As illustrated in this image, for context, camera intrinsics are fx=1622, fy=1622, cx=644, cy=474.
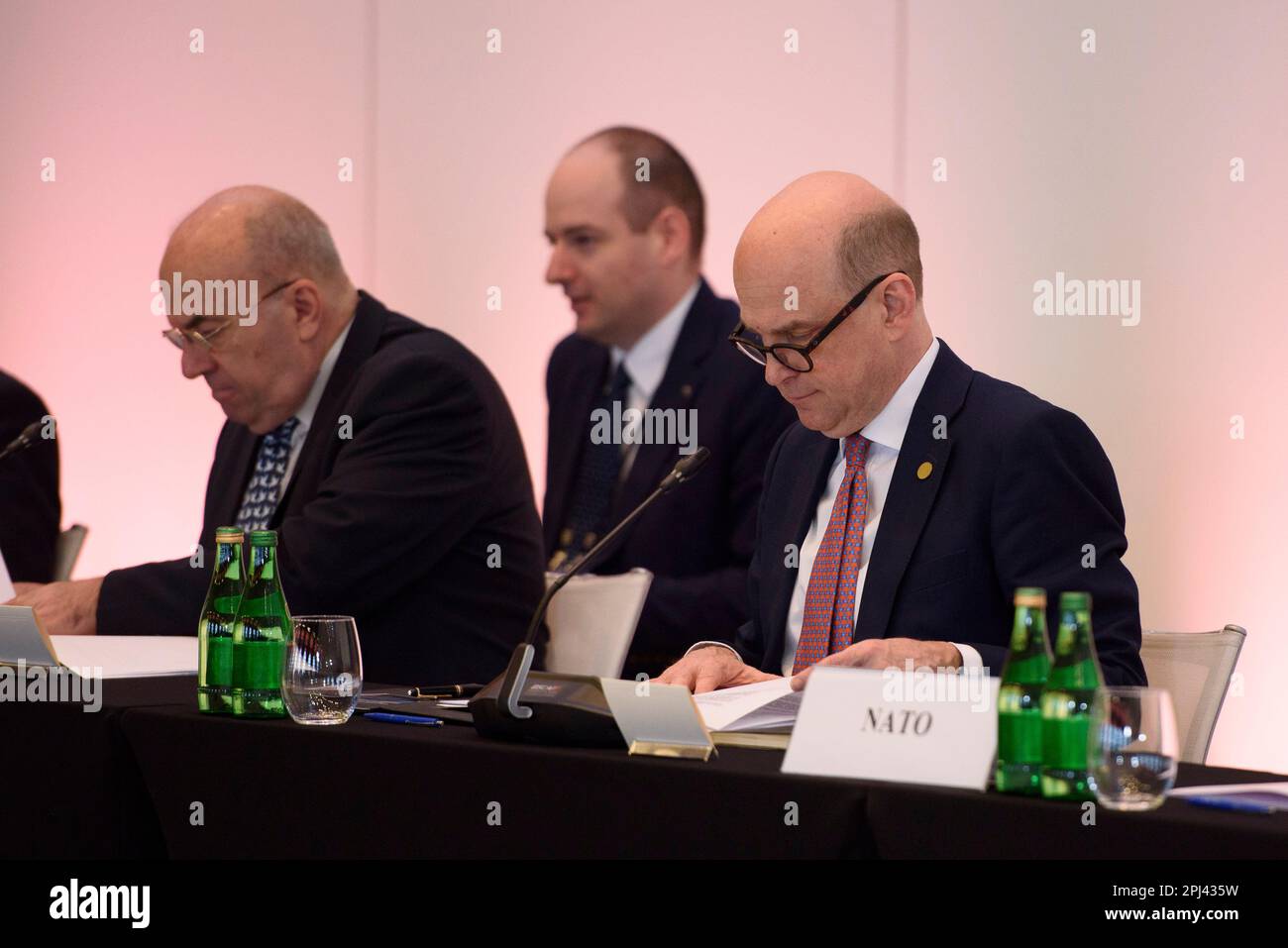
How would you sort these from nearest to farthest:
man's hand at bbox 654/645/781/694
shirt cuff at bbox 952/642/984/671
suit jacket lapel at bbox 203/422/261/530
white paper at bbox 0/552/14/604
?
shirt cuff at bbox 952/642/984/671, man's hand at bbox 654/645/781/694, white paper at bbox 0/552/14/604, suit jacket lapel at bbox 203/422/261/530

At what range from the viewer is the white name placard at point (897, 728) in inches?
55.5

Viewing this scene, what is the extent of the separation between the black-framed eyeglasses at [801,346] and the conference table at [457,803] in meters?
0.78

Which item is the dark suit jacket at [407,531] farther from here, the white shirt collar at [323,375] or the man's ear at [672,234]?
the man's ear at [672,234]

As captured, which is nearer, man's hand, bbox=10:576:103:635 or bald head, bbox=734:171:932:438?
bald head, bbox=734:171:932:438

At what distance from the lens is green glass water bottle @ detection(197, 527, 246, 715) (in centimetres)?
196

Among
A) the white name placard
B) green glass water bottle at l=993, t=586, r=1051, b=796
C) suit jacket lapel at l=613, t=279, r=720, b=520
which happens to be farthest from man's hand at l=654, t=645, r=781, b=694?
suit jacket lapel at l=613, t=279, r=720, b=520

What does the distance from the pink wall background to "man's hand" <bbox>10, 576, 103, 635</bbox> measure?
2.04 m

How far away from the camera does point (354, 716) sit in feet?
6.40

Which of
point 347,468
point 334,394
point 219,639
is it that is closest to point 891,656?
point 219,639

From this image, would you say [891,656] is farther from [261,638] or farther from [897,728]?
[261,638]

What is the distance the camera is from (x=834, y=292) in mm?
2326

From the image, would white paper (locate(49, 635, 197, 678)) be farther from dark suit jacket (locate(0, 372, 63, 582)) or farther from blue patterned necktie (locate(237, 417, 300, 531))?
dark suit jacket (locate(0, 372, 63, 582))

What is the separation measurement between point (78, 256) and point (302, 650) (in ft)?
13.4

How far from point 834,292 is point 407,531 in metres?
0.94
